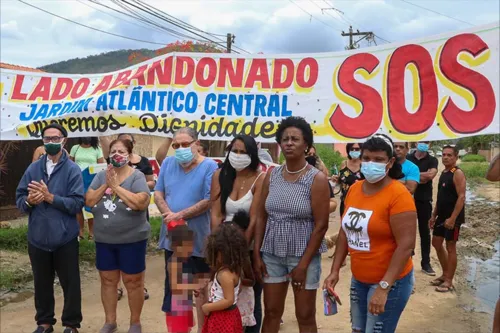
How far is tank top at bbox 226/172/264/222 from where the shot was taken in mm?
Result: 3846

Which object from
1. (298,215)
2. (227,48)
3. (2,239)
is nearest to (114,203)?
(298,215)

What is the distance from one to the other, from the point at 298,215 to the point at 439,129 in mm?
1645

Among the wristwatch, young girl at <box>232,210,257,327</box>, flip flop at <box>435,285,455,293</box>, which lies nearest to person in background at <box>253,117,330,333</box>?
young girl at <box>232,210,257,327</box>

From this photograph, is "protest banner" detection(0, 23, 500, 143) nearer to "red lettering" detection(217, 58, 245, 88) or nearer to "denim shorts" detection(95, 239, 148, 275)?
"red lettering" detection(217, 58, 245, 88)

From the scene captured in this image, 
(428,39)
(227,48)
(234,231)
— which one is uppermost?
(227,48)

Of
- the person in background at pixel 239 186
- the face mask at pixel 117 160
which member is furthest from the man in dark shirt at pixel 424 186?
the face mask at pixel 117 160

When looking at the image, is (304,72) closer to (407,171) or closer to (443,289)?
(407,171)

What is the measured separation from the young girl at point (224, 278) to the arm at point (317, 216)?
0.45 meters

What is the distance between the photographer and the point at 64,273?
4543mm

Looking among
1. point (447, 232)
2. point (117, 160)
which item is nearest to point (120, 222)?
point (117, 160)

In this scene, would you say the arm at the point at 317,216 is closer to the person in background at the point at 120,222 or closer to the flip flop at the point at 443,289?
the person in background at the point at 120,222

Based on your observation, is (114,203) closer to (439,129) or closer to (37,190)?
(37,190)

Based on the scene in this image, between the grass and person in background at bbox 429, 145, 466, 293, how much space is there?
14.3 feet

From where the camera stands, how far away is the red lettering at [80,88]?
5666 mm
